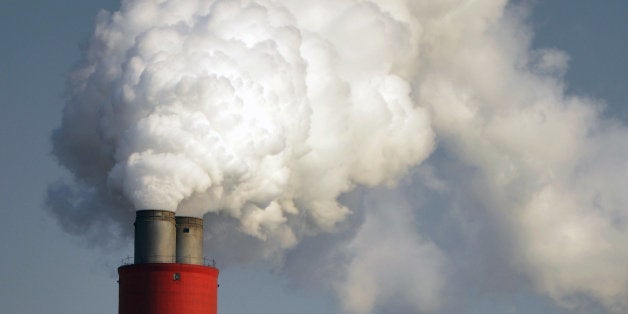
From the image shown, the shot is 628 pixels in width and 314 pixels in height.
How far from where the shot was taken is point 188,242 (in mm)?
100062

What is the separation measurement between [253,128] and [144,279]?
1390cm

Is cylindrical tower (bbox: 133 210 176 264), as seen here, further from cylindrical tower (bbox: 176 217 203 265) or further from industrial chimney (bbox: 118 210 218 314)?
cylindrical tower (bbox: 176 217 203 265)

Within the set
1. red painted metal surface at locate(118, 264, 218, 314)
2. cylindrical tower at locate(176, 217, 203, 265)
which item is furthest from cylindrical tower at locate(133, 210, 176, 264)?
cylindrical tower at locate(176, 217, 203, 265)

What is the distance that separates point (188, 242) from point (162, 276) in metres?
4.22

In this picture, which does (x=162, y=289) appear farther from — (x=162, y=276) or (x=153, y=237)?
(x=153, y=237)

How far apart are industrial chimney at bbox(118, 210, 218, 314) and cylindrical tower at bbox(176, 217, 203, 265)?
7cm

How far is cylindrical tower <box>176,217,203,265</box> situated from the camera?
327 feet

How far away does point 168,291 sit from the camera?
317 feet

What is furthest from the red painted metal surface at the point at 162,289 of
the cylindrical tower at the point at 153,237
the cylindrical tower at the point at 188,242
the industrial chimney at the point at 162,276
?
the cylindrical tower at the point at 188,242

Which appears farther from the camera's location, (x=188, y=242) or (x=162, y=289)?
(x=188, y=242)

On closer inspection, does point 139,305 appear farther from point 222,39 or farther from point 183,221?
point 222,39

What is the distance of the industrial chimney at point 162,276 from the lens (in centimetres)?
9662

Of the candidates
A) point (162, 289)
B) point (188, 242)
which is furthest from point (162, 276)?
point (188, 242)

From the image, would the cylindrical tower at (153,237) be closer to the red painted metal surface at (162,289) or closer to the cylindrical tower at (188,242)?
the red painted metal surface at (162,289)
